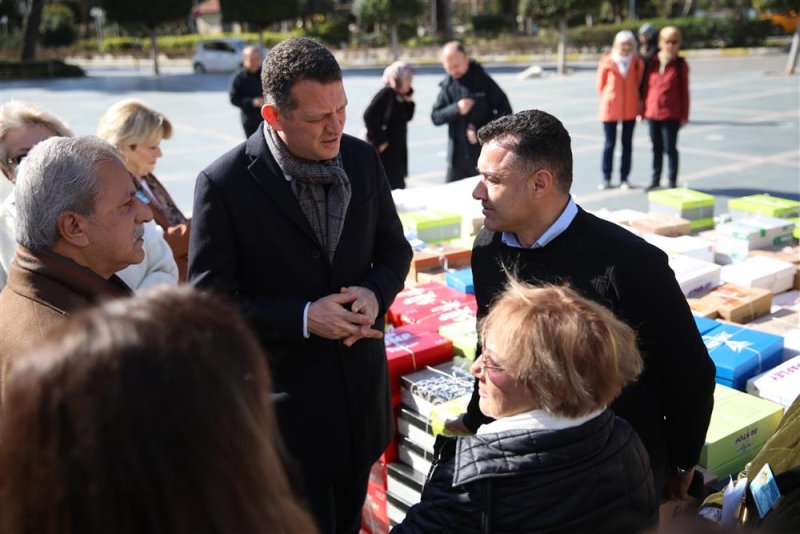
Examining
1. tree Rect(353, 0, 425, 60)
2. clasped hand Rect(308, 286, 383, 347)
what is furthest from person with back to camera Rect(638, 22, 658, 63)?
tree Rect(353, 0, 425, 60)

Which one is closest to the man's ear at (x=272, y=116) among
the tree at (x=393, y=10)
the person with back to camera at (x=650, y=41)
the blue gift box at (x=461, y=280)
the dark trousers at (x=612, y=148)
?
the blue gift box at (x=461, y=280)

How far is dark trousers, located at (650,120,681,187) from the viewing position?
8.23 metres

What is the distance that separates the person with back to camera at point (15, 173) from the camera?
8.75 feet

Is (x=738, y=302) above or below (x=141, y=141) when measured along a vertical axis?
below

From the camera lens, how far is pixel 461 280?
362 cm

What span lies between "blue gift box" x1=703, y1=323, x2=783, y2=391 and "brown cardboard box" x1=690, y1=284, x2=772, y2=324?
0.76 feet

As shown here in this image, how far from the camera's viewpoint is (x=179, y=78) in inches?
1133

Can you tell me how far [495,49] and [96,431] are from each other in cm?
3582

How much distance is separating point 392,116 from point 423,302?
3944mm

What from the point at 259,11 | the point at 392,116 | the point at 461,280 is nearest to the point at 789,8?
the point at 392,116

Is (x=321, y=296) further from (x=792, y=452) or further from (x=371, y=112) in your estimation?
(x=371, y=112)

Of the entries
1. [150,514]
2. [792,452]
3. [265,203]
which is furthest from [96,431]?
[792,452]

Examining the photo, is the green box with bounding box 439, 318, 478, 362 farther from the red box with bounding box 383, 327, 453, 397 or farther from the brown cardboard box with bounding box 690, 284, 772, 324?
the brown cardboard box with bounding box 690, 284, 772, 324

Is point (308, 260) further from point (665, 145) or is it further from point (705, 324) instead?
point (665, 145)
